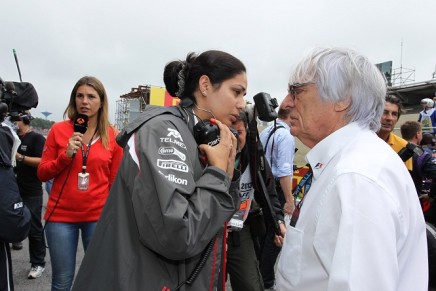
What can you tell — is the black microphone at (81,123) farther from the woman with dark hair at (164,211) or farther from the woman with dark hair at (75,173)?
the woman with dark hair at (164,211)

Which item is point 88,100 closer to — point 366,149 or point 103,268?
point 103,268

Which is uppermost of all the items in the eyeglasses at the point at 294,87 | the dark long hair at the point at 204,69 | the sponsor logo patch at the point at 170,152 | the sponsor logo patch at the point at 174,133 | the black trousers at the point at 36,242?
the dark long hair at the point at 204,69

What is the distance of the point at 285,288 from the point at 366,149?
59cm

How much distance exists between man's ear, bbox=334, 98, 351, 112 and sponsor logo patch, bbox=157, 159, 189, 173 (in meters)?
0.63

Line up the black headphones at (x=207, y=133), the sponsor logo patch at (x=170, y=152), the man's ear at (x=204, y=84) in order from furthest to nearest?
the man's ear at (x=204, y=84) → the black headphones at (x=207, y=133) → the sponsor logo patch at (x=170, y=152)

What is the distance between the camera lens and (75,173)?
280cm

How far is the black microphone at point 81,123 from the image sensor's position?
2857mm

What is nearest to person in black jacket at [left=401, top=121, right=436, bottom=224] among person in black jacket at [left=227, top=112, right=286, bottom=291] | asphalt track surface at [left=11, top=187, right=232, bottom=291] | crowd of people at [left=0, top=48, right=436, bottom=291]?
Answer: person in black jacket at [left=227, top=112, right=286, bottom=291]

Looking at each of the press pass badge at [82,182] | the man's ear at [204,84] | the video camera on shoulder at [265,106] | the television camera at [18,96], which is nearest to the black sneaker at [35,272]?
the press pass badge at [82,182]

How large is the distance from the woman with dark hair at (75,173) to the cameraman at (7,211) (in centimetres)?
42

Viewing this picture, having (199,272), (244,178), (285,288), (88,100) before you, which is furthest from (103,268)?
(88,100)

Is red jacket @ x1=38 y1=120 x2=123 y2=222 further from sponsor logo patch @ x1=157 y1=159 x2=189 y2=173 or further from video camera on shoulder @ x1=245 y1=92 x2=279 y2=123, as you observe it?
sponsor logo patch @ x1=157 y1=159 x2=189 y2=173

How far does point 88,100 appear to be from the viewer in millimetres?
3006

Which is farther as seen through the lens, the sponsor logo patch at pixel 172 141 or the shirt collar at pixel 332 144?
the sponsor logo patch at pixel 172 141
